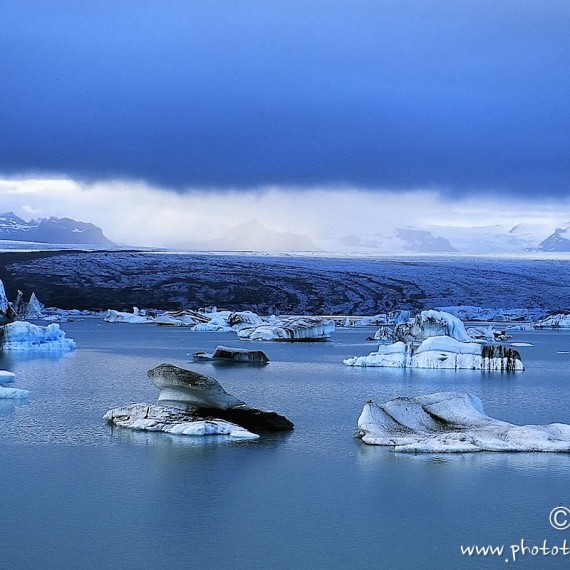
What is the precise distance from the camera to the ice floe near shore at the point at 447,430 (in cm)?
731

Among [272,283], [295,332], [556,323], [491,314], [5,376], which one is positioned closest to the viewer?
[5,376]

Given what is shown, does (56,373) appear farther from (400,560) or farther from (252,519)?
(400,560)

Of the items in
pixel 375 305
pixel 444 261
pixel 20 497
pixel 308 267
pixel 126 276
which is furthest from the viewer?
pixel 444 261

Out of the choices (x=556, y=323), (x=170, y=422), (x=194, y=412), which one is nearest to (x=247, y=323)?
(x=556, y=323)

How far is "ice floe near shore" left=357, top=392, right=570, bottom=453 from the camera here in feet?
24.0

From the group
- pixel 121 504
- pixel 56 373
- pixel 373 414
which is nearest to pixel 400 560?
pixel 121 504

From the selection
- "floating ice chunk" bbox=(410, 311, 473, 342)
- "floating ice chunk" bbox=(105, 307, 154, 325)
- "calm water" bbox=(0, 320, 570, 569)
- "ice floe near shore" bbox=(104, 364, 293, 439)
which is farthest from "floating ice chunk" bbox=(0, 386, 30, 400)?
"floating ice chunk" bbox=(105, 307, 154, 325)

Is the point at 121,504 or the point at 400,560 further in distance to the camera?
the point at 121,504

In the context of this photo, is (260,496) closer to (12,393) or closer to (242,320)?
(12,393)

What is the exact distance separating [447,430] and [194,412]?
2.27m

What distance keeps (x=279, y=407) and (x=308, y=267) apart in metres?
42.9

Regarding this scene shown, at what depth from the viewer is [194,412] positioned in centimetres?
837

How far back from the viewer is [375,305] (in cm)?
4350

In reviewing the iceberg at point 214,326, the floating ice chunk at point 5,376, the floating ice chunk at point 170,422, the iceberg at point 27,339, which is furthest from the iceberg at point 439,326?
the iceberg at point 214,326
